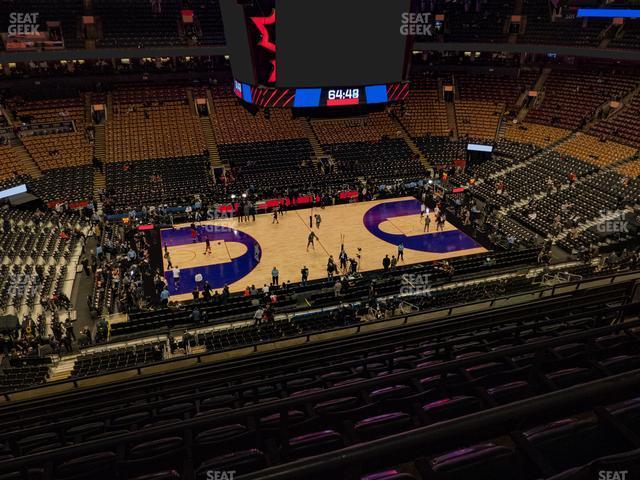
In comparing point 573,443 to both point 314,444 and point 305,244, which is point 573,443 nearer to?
point 314,444

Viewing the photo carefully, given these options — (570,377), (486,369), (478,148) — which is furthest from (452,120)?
(570,377)

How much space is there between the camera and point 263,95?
17.9 m

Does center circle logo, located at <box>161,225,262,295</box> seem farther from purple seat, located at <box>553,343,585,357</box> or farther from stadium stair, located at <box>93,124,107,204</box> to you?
purple seat, located at <box>553,343,585,357</box>

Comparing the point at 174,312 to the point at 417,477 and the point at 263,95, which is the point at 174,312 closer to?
the point at 263,95

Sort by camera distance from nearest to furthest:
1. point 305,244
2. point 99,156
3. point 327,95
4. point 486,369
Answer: point 486,369 < point 327,95 < point 305,244 < point 99,156

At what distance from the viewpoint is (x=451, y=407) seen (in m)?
4.41

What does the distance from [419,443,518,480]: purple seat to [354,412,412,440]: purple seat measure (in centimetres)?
120

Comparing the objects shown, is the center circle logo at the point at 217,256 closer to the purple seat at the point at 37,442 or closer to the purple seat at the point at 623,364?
the purple seat at the point at 37,442

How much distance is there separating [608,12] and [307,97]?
1315 inches

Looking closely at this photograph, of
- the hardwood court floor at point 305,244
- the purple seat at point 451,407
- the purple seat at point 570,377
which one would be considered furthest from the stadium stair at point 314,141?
the purple seat at point 451,407

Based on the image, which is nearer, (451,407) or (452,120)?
(451,407)

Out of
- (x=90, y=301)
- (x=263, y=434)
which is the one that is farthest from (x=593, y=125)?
(x=263, y=434)

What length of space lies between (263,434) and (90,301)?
62.1 feet

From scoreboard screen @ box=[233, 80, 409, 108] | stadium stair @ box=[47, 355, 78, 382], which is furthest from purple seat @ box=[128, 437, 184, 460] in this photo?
scoreboard screen @ box=[233, 80, 409, 108]
